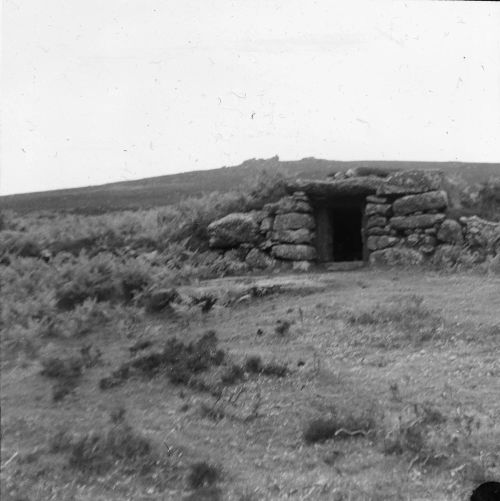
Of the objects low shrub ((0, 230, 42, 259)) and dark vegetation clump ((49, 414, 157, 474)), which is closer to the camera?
dark vegetation clump ((49, 414, 157, 474))

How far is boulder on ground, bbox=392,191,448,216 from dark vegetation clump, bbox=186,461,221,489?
951 cm

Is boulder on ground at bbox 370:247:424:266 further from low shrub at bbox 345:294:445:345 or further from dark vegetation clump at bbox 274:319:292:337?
dark vegetation clump at bbox 274:319:292:337

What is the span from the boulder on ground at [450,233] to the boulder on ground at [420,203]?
0.48 metres

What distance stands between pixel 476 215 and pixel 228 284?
639cm

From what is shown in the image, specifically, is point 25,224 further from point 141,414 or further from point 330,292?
point 141,414

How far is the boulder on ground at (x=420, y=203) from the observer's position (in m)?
14.9

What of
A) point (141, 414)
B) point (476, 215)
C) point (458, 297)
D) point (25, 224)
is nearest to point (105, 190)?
point (25, 224)

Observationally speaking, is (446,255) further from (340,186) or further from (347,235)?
(347,235)

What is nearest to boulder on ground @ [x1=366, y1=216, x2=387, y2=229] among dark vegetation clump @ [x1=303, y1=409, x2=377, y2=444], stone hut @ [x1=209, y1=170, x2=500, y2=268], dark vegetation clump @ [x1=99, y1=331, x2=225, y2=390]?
stone hut @ [x1=209, y1=170, x2=500, y2=268]

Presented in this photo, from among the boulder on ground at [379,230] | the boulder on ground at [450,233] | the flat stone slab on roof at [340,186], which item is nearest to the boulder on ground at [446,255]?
the boulder on ground at [450,233]

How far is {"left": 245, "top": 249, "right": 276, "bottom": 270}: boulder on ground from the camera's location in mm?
14586

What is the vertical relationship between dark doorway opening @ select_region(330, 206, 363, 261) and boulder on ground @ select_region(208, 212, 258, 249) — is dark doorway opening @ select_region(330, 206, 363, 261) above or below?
below

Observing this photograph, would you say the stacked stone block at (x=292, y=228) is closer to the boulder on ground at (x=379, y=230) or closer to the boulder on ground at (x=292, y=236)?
the boulder on ground at (x=292, y=236)

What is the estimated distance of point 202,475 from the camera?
6.51 meters
